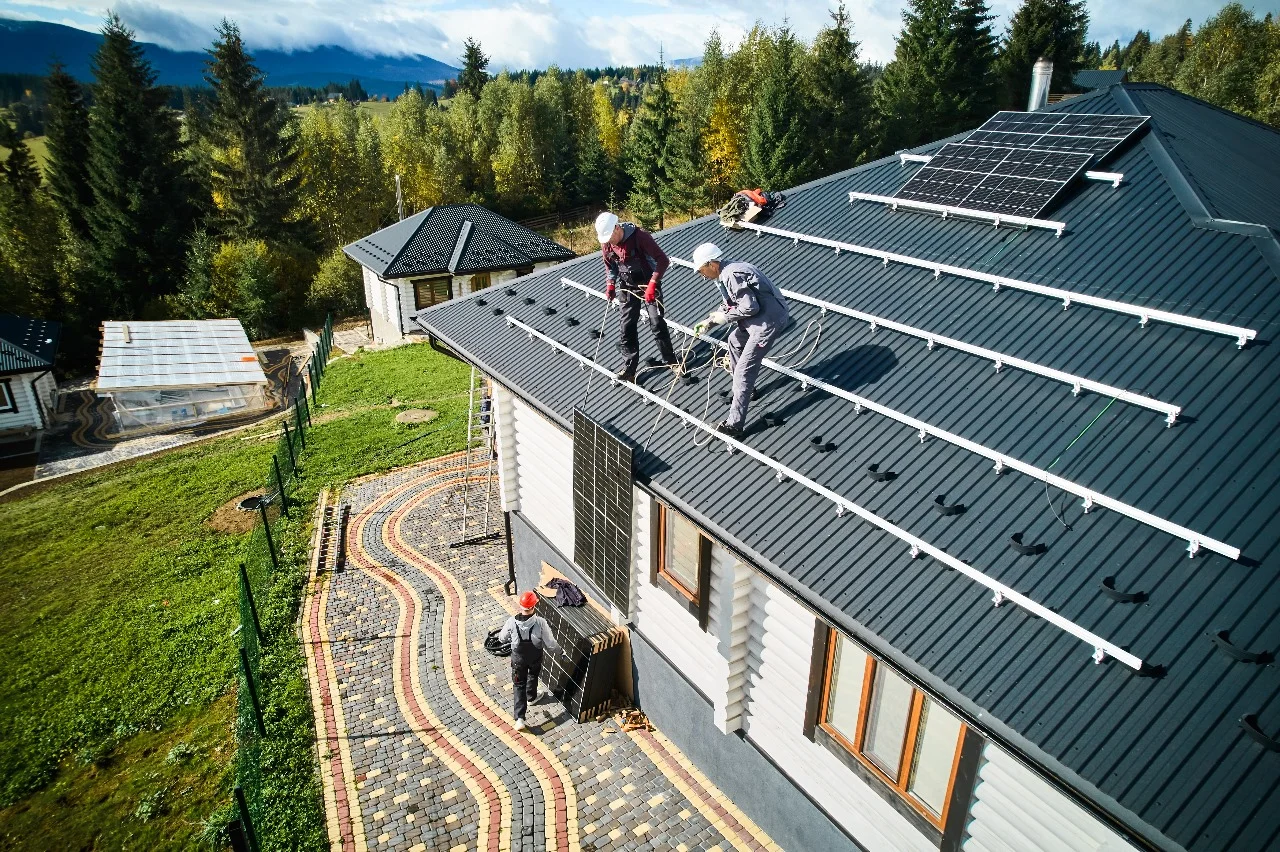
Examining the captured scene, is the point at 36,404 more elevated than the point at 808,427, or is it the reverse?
the point at 808,427

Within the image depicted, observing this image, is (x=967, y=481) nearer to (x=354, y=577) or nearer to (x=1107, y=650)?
(x=1107, y=650)

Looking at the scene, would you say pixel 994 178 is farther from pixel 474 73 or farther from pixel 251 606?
pixel 474 73

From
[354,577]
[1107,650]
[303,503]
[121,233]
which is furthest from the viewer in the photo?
[121,233]

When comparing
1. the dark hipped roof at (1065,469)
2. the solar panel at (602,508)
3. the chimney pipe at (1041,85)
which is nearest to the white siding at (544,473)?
the solar panel at (602,508)

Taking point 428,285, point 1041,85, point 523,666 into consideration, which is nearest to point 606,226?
point 523,666

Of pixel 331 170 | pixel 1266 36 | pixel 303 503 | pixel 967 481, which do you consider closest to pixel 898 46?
pixel 1266 36

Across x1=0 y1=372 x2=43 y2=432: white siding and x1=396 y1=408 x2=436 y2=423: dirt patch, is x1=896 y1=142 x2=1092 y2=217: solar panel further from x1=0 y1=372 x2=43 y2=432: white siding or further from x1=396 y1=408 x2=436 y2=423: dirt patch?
x1=0 y1=372 x2=43 y2=432: white siding
